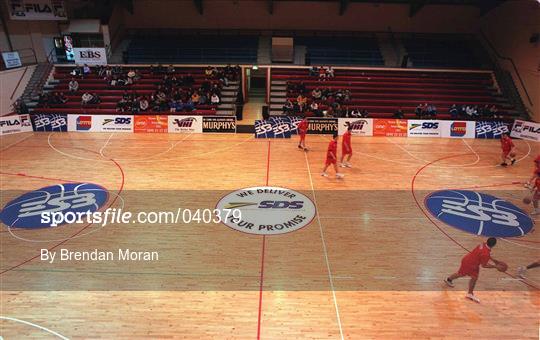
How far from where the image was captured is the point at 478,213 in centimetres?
1066

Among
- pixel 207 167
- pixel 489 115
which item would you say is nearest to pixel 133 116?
pixel 207 167

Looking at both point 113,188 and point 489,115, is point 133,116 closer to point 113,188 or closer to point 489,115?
point 113,188

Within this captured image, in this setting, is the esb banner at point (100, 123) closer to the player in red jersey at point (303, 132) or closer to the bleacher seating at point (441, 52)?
the player in red jersey at point (303, 132)

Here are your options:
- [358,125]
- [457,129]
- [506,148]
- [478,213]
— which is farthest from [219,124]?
[506,148]

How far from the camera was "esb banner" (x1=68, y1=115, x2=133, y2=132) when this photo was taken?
1792 centimetres

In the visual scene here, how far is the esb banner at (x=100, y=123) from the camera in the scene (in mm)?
17922

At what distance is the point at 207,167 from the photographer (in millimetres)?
13859

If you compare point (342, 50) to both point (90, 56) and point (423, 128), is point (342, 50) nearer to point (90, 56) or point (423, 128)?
point (423, 128)

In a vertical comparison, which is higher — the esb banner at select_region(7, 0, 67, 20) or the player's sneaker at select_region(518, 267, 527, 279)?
the esb banner at select_region(7, 0, 67, 20)

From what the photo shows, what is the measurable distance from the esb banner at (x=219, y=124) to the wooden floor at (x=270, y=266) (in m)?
4.01

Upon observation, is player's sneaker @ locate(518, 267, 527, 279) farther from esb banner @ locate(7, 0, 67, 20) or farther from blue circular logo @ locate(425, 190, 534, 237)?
esb banner @ locate(7, 0, 67, 20)

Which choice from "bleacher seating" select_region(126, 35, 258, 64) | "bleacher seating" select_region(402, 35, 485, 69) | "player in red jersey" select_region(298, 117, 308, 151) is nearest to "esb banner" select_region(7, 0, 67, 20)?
"bleacher seating" select_region(126, 35, 258, 64)

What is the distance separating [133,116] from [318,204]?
11161 mm

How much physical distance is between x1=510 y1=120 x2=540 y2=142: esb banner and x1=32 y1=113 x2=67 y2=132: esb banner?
71.9ft
